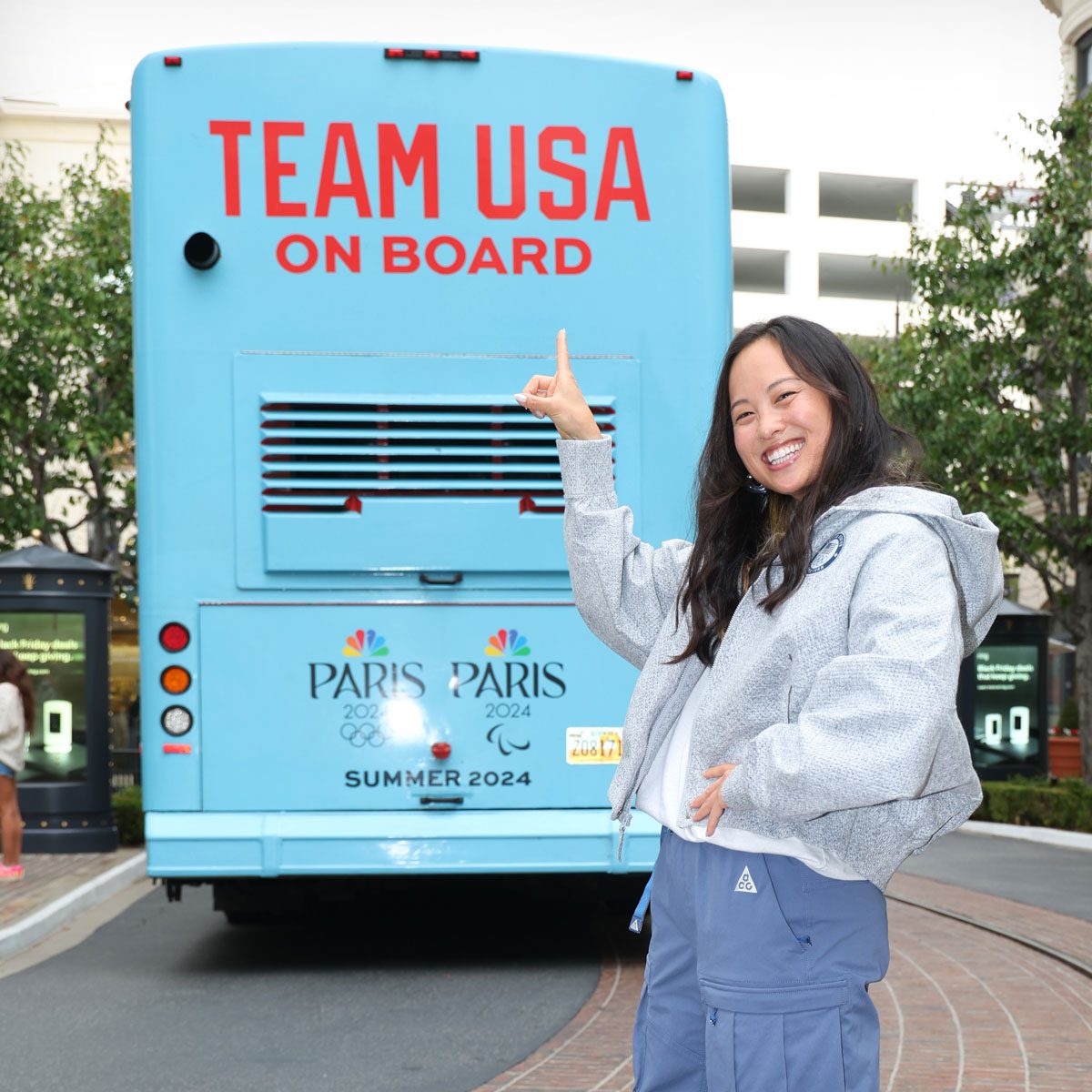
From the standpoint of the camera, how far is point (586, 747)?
7.30m

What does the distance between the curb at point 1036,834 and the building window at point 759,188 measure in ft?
133

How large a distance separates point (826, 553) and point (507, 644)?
4.92m

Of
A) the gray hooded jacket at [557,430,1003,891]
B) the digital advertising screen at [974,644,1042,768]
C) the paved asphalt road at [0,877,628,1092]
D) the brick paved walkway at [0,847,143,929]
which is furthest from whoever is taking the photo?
the digital advertising screen at [974,644,1042,768]

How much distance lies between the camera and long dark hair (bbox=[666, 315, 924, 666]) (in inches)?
99.8

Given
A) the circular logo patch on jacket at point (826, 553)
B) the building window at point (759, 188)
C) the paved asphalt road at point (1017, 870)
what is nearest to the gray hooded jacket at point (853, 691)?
the circular logo patch on jacket at point (826, 553)

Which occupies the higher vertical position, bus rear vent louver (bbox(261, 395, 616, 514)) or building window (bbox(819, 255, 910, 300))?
building window (bbox(819, 255, 910, 300))

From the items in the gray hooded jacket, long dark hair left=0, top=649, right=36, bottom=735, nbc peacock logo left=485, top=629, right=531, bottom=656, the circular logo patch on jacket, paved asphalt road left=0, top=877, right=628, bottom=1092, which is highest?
the circular logo patch on jacket

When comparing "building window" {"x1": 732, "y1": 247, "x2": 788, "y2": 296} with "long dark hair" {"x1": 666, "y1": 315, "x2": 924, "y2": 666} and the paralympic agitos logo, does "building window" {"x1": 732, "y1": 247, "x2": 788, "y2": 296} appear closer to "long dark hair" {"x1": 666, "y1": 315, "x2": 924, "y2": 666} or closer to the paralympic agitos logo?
the paralympic agitos logo

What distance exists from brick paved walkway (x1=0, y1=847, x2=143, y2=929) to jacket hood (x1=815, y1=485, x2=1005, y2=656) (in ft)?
24.7

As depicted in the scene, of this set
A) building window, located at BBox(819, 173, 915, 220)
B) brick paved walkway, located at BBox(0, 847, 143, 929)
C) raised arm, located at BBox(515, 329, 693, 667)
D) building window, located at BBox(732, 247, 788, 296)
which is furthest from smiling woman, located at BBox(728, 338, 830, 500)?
building window, located at BBox(819, 173, 915, 220)

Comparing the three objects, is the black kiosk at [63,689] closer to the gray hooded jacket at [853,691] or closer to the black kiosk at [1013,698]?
the black kiosk at [1013,698]

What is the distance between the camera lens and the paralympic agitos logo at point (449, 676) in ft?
23.7

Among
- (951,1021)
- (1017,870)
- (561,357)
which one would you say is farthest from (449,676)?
(1017,870)

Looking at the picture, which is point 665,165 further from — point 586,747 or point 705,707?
point 705,707
